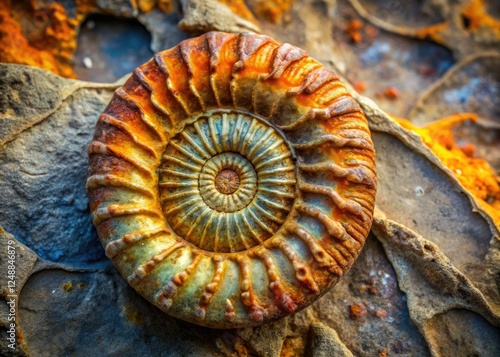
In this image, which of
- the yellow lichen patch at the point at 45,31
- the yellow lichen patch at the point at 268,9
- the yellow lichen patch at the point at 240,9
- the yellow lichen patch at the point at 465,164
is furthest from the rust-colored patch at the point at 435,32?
the yellow lichen patch at the point at 45,31

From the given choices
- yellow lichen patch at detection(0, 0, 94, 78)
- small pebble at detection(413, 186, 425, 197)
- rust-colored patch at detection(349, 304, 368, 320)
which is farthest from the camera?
yellow lichen patch at detection(0, 0, 94, 78)

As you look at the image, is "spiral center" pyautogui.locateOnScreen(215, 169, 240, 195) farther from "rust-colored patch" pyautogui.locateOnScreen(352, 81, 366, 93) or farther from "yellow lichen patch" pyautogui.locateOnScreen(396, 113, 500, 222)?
"rust-colored patch" pyautogui.locateOnScreen(352, 81, 366, 93)

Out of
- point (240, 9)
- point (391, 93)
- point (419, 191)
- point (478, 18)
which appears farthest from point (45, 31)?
point (478, 18)

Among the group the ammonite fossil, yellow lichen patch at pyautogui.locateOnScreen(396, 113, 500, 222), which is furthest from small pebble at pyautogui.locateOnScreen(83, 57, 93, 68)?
yellow lichen patch at pyautogui.locateOnScreen(396, 113, 500, 222)

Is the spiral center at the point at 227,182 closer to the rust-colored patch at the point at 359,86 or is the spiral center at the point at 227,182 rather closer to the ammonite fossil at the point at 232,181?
the ammonite fossil at the point at 232,181

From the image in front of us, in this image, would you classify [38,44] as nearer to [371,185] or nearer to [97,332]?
[97,332]

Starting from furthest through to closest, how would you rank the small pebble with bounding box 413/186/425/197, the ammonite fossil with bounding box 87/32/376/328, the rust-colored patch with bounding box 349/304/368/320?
the small pebble with bounding box 413/186/425/197 < the rust-colored patch with bounding box 349/304/368/320 < the ammonite fossil with bounding box 87/32/376/328

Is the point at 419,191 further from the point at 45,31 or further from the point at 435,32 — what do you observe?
the point at 45,31
